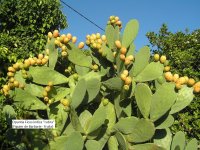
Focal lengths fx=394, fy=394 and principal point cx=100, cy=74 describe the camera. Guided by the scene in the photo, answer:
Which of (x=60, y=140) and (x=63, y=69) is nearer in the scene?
(x=60, y=140)

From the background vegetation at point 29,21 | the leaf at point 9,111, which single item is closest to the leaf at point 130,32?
the leaf at point 9,111

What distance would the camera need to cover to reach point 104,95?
3793mm

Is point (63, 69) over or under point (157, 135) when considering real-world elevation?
over

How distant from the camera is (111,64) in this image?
393 cm

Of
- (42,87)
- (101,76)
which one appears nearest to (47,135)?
(42,87)

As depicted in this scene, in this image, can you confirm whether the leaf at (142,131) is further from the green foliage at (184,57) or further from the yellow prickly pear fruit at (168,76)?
the green foliage at (184,57)

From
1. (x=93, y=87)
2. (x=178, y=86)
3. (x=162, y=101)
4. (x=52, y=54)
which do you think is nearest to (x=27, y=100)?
(x=52, y=54)

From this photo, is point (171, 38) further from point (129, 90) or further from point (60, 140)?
point (60, 140)

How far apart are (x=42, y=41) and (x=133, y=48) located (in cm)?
227

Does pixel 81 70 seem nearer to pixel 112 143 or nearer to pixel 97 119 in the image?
pixel 97 119

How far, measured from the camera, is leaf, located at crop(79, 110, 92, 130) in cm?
353

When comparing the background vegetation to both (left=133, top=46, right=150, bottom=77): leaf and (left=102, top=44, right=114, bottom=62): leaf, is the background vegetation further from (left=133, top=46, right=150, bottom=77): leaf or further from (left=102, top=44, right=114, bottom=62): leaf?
(left=133, top=46, right=150, bottom=77): leaf

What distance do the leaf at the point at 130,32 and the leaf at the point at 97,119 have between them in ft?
2.43

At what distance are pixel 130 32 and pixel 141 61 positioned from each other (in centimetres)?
29
